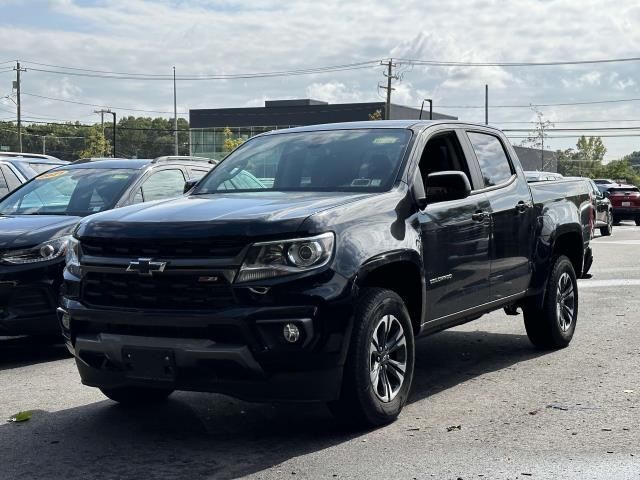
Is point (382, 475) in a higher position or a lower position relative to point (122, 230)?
lower

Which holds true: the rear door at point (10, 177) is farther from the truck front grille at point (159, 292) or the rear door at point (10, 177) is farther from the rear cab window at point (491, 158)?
the truck front grille at point (159, 292)

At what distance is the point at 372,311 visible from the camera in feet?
16.9

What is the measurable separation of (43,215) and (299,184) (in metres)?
3.29

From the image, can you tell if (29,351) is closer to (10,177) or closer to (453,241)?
(10,177)

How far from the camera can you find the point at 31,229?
25.2ft

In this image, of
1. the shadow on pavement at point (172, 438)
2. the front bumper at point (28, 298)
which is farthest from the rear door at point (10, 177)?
the shadow on pavement at point (172, 438)

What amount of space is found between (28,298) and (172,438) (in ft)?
8.73

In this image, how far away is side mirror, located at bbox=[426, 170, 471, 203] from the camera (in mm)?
5945

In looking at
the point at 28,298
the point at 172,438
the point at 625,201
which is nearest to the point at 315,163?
the point at 172,438

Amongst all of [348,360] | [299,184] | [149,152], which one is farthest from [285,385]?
[149,152]

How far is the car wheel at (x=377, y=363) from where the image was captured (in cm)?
506

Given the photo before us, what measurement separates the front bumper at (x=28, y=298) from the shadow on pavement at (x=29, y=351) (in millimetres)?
462

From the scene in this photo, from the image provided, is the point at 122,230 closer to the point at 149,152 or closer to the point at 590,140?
the point at 149,152

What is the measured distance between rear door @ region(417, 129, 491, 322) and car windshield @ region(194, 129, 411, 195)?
288 millimetres
